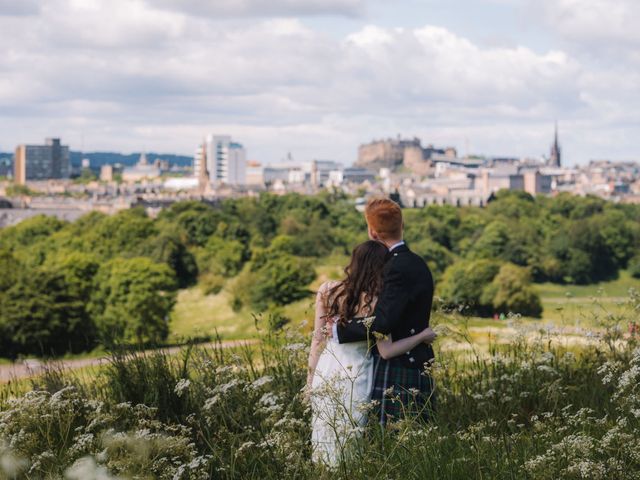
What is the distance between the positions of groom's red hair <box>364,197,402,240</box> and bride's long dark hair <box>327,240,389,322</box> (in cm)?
7

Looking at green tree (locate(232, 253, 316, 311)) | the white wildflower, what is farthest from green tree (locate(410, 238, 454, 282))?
the white wildflower

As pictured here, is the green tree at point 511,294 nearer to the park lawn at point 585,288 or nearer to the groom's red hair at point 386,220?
the park lawn at point 585,288

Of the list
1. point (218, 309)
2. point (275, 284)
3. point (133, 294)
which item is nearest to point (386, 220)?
point (133, 294)

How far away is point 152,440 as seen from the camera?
4.30 m

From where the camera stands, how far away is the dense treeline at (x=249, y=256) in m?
44.1

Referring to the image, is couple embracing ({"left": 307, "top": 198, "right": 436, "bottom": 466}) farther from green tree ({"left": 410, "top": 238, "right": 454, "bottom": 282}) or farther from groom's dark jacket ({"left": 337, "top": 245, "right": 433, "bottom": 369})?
green tree ({"left": 410, "top": 238, "right": 454, "bottom": 282})

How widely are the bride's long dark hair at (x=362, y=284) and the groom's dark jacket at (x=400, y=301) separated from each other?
6 cm

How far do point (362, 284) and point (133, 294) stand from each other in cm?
4412

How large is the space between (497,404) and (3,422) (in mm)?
2787

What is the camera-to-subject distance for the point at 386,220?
17.2ft

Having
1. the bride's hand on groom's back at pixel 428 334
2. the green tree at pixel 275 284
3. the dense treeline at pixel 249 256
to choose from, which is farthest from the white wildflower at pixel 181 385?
the green tree at pixel 275 284

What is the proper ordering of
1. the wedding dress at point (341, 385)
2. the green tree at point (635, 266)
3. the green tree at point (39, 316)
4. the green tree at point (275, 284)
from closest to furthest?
the wedding dress at point (341, 385), the green tree at point (39, 316), the green tree at point (275, 284), the green tree at point (635, 266)

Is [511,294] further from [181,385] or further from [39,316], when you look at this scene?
[181,385]

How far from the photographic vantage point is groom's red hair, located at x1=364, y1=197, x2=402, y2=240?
17.2 feet
